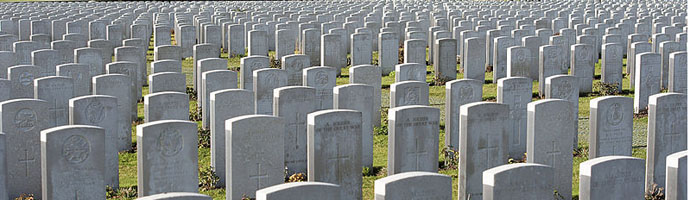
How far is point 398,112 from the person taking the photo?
10703 mm

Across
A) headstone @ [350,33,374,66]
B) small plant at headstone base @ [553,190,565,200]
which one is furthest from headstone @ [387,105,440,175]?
headstone @ [350,33,374,66]

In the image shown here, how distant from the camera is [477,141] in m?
10.8

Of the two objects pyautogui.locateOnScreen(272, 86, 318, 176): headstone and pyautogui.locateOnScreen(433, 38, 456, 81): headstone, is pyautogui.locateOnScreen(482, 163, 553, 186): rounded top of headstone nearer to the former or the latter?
pyautogui.locateOnScreen(272, 86, 318, 176): headstone

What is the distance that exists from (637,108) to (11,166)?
9154mm

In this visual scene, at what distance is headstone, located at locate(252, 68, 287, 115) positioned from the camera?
13.8 meters

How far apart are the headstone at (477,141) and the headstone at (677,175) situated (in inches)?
83.1

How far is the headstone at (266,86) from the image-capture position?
1384 cm

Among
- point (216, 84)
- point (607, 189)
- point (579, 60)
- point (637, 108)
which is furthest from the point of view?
point (579, 60)

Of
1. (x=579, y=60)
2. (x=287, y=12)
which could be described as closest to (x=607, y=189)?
(x=579, y=60)

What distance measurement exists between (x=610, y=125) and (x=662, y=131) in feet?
1.74

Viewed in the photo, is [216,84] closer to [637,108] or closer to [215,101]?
[215,101]

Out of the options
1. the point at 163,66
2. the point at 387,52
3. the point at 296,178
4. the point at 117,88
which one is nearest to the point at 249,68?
the point at 163,66

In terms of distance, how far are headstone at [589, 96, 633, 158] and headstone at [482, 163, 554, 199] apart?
2843 mm

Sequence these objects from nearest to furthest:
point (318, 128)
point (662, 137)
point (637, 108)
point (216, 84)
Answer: point (318, 128)
point (662, 137)
point (216, 84)
point (637, 108)
